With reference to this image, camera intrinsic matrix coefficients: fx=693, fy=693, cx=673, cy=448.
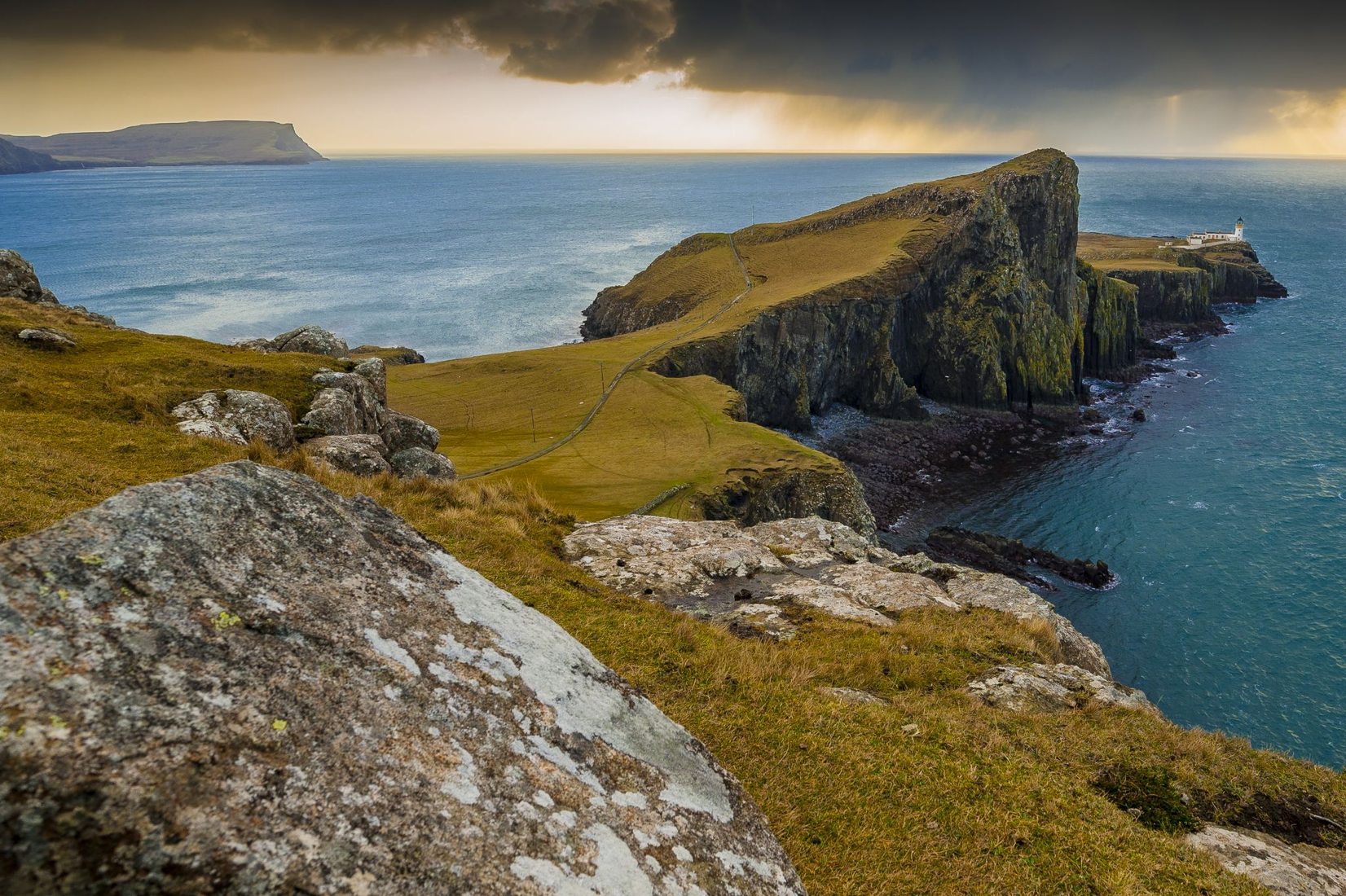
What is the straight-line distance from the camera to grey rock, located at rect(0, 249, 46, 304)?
135 feet

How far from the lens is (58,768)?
4621mm

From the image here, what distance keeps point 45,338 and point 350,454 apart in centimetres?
1574

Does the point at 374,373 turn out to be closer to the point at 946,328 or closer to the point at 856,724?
the point at 856,724

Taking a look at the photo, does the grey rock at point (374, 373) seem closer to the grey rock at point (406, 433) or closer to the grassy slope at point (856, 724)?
the grey rock at point (406, 433)

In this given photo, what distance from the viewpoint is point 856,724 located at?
45.6 feet

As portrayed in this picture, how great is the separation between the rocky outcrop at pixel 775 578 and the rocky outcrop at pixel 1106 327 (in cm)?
10872

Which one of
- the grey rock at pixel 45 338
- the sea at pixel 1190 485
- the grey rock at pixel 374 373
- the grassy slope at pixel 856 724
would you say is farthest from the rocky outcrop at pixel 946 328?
the grassy slope at pixel 856 724

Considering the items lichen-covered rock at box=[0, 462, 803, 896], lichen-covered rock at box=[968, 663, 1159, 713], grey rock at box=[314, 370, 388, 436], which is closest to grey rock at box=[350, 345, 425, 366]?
grey rock at box=[314, 370, 388, 436]

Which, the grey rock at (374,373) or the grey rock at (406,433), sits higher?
the grey rock at (374,373)

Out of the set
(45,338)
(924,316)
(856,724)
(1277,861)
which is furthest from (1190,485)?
(45,338)

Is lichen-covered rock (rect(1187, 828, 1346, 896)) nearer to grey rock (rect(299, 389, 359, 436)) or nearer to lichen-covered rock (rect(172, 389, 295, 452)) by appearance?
lichen-covered rock (rect(172, 389, 295, 452))

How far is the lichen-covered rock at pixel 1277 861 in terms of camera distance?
1152cm

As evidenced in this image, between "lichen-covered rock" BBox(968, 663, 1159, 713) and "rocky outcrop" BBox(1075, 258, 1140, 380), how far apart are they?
377 ft

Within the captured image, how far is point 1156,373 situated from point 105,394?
13605 centimetres
